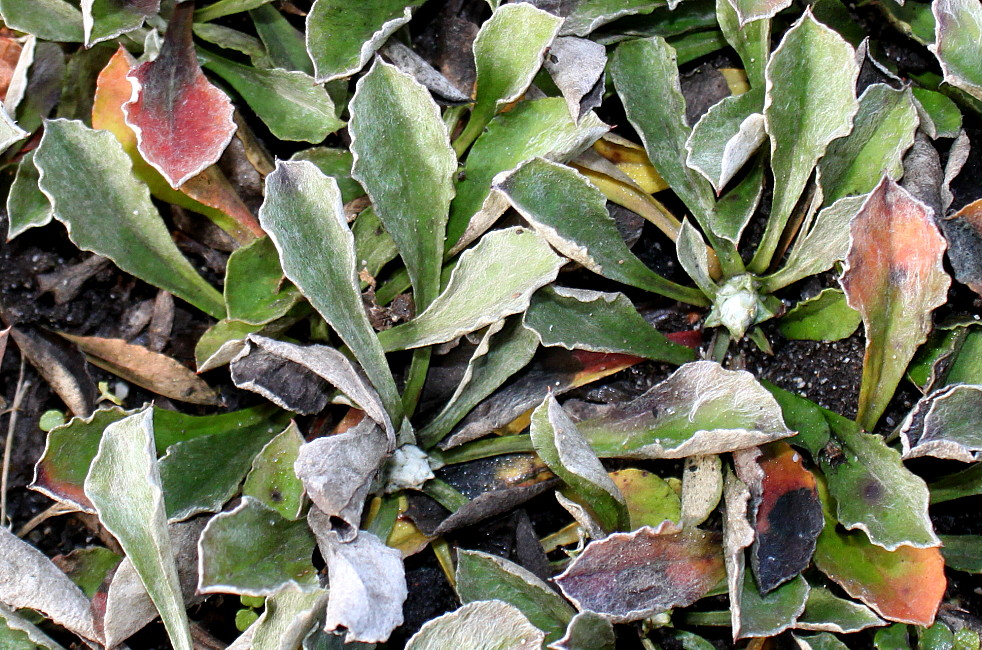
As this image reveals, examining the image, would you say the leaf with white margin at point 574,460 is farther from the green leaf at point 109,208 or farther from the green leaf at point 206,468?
the green leaf at point 109,208

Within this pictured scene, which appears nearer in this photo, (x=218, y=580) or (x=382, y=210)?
(x=218, y=580)

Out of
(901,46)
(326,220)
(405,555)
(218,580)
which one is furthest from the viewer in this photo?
(901,46)

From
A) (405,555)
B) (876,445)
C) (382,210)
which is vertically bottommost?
(405,555)

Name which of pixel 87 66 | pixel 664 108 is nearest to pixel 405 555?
pixel 664 108

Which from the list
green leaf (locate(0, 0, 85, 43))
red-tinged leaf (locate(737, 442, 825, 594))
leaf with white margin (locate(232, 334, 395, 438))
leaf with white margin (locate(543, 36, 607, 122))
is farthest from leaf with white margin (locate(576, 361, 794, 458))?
green leaf (locate(0, 0, 85, 43))

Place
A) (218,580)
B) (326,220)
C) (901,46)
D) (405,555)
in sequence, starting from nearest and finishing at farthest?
(218,580)
(326,220)
(405,555)
(901,46)

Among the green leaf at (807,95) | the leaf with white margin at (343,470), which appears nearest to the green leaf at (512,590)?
the leaf with white margin at (343,470)

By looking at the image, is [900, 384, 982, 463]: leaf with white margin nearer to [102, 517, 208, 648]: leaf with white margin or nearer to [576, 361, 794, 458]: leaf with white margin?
[576, 361, 794, 458]: leaf with white margin

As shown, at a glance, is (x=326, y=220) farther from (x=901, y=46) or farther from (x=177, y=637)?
(x=901, y=46)

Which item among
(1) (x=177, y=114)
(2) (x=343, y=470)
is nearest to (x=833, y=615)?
(2) (x=343, y=470)
